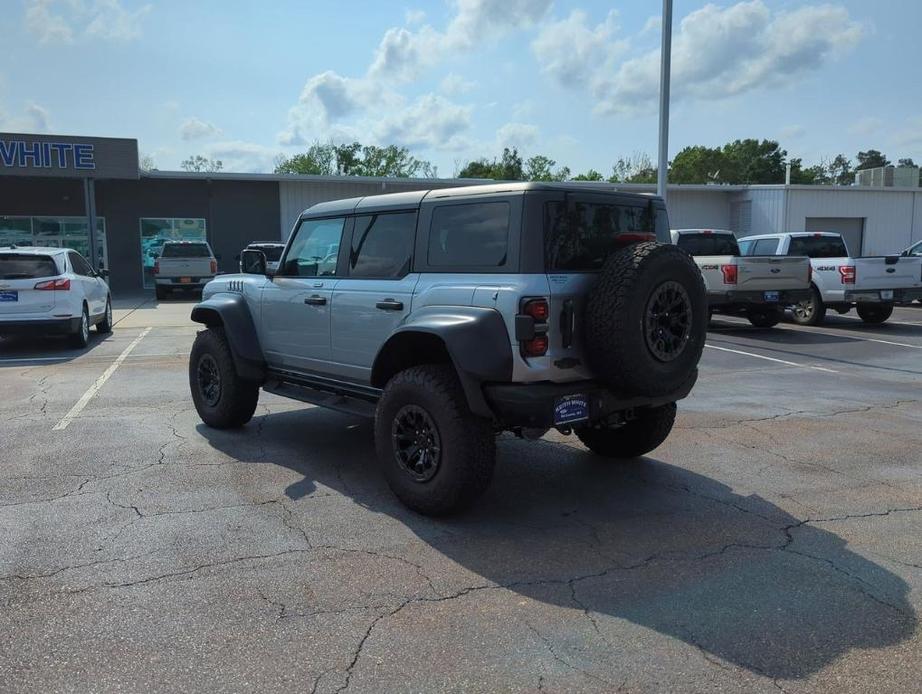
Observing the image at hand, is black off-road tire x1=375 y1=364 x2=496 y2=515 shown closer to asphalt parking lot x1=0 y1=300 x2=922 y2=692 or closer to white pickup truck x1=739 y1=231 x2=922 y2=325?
asphalt parking lot x1=0 y1=300 x2=922 y2=692

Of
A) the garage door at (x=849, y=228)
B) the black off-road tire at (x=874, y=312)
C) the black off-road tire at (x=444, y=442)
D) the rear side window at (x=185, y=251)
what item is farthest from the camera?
the garage door at (x=849, y=228)

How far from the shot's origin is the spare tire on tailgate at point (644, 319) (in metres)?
4.26

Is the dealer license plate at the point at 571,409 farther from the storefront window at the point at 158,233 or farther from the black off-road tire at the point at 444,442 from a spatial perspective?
the storefront window at the point at 158,233

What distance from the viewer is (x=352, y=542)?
4.29 metres

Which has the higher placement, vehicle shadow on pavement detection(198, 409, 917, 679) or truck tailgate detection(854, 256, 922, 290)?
truck tailgate detection(854, 256, 922, 290)

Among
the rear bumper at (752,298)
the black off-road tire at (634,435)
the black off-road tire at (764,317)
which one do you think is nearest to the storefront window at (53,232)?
the rear bumper at (752,298)

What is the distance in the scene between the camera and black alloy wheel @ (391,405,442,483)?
4.54 m

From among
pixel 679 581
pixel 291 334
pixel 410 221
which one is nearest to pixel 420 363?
pixel 410 221

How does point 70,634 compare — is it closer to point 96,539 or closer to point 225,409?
point 96,539

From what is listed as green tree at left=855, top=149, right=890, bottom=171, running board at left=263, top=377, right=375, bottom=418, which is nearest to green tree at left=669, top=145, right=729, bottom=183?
green tree at left=855, top=149, right=890, bottom=171

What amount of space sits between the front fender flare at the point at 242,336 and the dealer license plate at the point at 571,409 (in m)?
3.23

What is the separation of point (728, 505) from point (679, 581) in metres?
1.33

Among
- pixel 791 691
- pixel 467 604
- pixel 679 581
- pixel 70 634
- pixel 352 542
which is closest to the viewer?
pixel 791 691

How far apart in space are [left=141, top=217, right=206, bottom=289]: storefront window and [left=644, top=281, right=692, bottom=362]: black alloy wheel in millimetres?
26630
